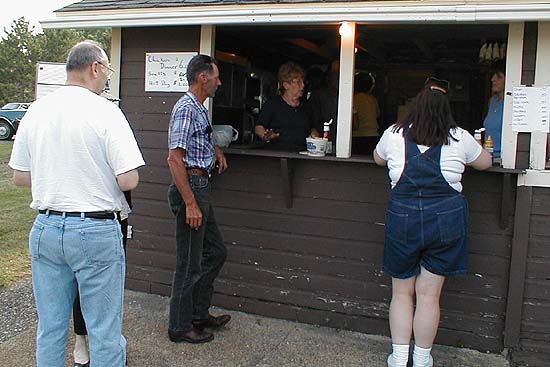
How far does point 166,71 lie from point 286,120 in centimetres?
96

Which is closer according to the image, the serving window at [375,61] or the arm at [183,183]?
the arm at [183,183]

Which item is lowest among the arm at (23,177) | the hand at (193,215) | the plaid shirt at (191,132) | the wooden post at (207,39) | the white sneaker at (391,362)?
the white sneaker at (391,362)

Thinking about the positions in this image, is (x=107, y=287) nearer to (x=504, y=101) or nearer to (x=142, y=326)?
(x=142, y=326)

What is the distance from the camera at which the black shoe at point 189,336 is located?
3752 millimetres

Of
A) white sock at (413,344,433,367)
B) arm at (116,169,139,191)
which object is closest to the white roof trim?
arm at (116,169,139,191)

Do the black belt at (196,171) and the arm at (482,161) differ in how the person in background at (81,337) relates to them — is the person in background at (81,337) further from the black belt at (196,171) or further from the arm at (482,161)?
the arm at (482,161)

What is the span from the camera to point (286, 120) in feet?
14.2

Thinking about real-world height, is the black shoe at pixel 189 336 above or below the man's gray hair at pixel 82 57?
below

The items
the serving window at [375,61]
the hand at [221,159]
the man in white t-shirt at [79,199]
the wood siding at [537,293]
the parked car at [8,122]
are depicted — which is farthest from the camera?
the parked car at [8,122]

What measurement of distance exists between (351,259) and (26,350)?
2160 mm

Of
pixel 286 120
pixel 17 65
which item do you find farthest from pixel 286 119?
pixel 17 65

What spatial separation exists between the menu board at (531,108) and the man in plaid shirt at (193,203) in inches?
71.6

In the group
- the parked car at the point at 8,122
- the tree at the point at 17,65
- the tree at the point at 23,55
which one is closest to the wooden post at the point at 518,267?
the parked car at the point at 8,122

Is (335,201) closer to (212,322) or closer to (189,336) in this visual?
(212,322)
